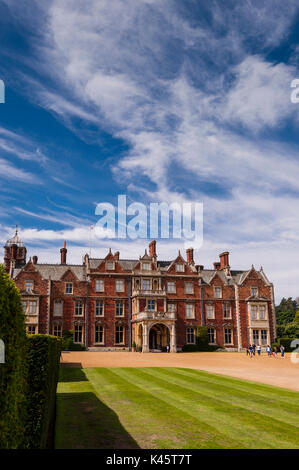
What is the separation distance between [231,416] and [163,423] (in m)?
2.24

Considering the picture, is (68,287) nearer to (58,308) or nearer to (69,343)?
(58,308)

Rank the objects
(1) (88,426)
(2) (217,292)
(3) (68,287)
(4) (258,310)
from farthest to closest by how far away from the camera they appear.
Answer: (2) (217,292) < (4) (258,310) < (3) (68,287) < (1) (88,426)

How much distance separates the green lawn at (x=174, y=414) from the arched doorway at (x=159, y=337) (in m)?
30.8

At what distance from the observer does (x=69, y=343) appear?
159 ft

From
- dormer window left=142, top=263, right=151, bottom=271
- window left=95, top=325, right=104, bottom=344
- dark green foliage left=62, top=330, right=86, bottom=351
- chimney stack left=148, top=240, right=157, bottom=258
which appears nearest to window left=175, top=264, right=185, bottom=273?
chimney stack left=148, top=240, right=157, bottom=258

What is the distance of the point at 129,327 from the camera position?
52156mm

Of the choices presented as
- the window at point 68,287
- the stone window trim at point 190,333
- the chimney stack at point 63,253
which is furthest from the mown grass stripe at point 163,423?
the chimney stack at point 63,253

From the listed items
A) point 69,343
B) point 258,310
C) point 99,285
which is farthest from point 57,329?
point 258,310

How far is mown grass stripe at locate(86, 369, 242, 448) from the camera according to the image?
9.02 meters

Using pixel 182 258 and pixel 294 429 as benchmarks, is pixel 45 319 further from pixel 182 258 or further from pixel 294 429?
pixel 294 429
